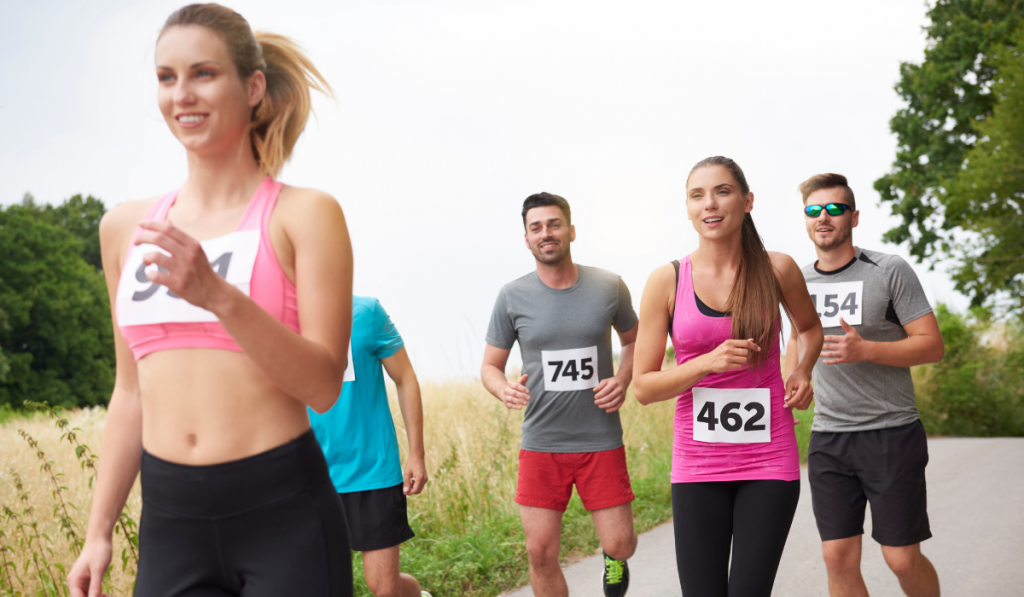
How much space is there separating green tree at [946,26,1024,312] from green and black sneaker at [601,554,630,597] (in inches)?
934

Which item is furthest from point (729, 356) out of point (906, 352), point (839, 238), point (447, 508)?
point (447, 508)

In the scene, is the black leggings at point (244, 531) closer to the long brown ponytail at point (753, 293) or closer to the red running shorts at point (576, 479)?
the long brown ponytail at point (753, 293)

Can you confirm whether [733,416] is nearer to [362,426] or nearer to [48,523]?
[362,426]

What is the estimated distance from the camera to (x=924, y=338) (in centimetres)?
409

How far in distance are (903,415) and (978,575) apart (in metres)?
2.70

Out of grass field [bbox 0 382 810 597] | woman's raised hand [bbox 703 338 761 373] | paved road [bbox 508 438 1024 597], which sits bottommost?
paved road [bbox 508 438 1024 597]

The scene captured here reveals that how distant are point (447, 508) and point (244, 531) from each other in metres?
5.38

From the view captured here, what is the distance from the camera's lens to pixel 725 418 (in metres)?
3.26

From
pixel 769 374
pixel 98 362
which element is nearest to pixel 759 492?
pixel 769 374

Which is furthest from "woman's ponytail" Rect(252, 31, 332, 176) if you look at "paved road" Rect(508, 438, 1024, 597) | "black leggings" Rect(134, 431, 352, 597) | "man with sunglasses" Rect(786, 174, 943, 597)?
"paved road" Rect(508, 438, 1024, 597)

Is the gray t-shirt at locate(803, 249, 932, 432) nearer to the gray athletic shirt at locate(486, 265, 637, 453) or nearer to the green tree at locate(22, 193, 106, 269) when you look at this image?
the gray athletic shirt at locate(486, 265, 637, 453)

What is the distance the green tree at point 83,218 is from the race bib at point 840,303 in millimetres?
47184

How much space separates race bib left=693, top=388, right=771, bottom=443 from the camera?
3.23 metres

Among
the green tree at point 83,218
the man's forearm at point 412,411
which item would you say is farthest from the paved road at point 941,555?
the green tree at point 83,218
